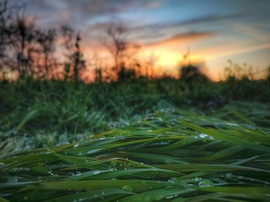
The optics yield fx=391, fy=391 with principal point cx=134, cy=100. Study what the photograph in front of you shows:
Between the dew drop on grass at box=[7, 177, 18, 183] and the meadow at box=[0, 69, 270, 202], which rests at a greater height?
the meadow at box=[0, 69, 270, 202]

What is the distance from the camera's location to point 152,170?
51.6 inches

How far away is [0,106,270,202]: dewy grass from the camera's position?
117 centimetres

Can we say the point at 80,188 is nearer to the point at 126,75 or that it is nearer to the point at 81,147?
the point at 81,147

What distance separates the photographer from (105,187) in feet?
3.96

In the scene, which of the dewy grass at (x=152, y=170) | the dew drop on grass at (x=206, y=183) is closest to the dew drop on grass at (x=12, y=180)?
the dewy grass at (x=152, y=170)

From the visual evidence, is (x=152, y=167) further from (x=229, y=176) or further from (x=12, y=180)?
(x=12, y=180)

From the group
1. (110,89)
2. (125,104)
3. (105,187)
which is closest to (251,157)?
(105,187)

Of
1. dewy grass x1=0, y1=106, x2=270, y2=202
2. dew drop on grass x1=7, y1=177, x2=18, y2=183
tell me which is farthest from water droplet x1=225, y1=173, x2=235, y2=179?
dew drop on grass x1=7, y1=177, x2=18, y2=183

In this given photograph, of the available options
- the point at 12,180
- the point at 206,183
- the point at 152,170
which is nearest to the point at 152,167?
the point at 152,170

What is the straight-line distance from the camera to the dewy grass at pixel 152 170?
1.17 m

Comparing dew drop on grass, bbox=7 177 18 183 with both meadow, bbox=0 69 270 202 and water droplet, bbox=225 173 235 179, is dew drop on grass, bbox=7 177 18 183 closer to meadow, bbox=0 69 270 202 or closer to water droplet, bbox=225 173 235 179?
meadow, bbox=0 69 270 202

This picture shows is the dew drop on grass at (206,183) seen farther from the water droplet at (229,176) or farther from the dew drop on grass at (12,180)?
the dew drop on grass at (12,180)

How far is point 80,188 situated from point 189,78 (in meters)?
5.13

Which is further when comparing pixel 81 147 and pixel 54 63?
pixel 54 63
